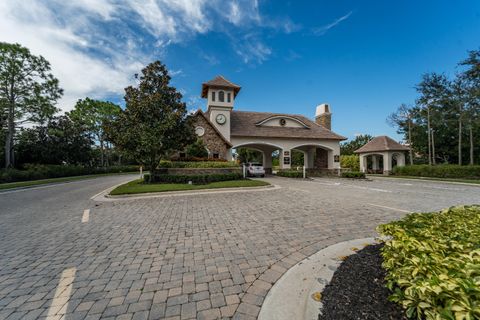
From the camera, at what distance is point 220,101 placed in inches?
905

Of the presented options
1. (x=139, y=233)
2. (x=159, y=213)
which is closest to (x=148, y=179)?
(x=159, y=213)

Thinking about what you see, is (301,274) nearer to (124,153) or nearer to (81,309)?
(81,309)

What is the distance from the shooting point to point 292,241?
14.3ft

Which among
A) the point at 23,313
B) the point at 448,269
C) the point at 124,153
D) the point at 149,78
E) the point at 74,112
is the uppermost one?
the point at 74,112

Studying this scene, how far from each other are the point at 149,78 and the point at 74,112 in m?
28.4

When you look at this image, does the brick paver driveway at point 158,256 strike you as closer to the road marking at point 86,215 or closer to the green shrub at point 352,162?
the road marking at point 86,215

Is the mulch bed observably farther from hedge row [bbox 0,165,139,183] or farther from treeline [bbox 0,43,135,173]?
hedge row [bbox 0,165,139,183]

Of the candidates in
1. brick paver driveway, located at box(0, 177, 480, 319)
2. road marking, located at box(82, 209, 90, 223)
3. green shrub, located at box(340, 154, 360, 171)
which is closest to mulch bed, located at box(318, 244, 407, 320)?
brick paver driveway, located at box(0, 177, 480, 319)

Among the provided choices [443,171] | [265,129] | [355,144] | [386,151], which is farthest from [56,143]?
[355,144]

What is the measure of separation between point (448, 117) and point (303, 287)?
125 ft

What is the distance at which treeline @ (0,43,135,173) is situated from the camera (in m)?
21.8

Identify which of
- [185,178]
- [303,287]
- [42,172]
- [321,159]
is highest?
[321,159]

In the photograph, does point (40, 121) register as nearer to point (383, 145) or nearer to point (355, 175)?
point (355, 175)

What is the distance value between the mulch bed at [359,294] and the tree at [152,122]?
42.6 ft
